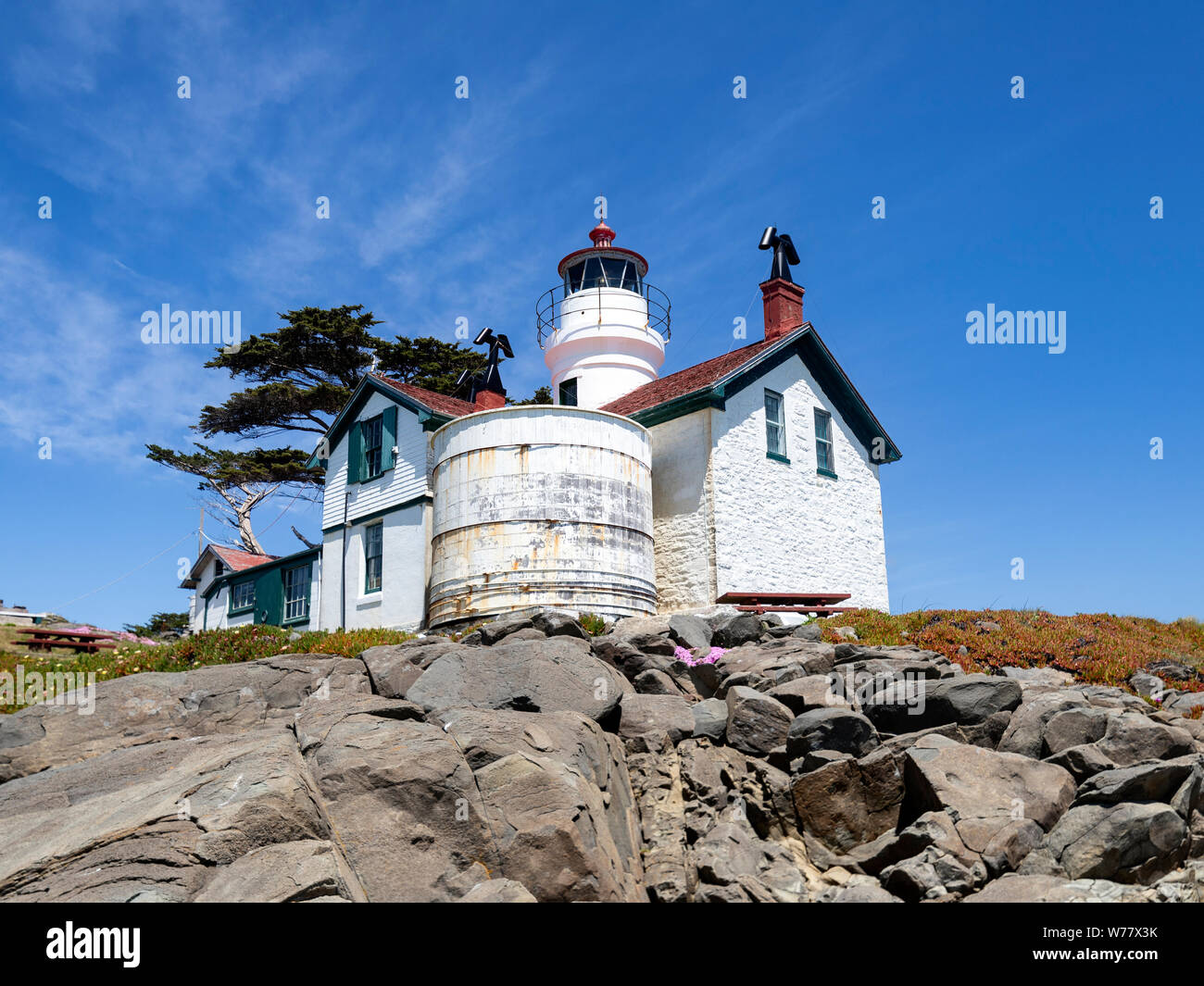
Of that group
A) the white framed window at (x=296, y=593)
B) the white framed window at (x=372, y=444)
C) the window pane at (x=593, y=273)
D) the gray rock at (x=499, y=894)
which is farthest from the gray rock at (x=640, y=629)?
the window pane at (x=593, y=273)

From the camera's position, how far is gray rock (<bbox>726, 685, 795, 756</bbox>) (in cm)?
1082

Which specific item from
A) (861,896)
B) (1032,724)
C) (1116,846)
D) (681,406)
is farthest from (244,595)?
(1116,846)

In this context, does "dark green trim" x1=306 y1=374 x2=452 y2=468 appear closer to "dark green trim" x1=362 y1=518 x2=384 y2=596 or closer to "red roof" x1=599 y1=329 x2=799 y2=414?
"dark green trim" x1=362 y1=518 x2=384 y2=596

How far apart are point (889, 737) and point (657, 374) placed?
61.3ft

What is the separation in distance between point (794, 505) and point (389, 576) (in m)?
9.88

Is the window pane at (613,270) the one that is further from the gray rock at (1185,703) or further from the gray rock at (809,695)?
the gray rock at (1185,703)

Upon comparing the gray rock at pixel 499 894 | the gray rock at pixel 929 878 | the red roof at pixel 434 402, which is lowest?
the gray rock at pixel 929 878

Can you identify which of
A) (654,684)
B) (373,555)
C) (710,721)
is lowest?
(710,721)

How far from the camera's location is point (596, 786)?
29.8 feet

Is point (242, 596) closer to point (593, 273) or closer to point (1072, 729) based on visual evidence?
point (593, 273)

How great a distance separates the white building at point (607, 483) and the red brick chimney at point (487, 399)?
57 mm

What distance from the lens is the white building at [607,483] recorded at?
1914 centimetres

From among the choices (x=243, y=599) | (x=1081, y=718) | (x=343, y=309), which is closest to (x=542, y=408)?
(x=1081, y=718)

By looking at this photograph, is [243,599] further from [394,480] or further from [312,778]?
[312,778]
